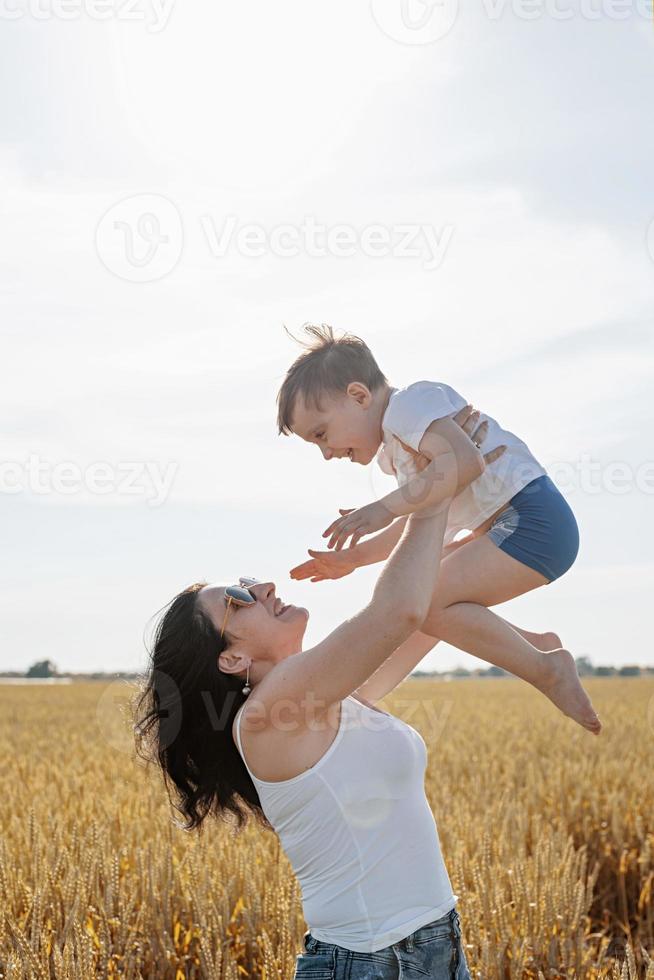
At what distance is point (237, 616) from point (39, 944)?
68.2 inches

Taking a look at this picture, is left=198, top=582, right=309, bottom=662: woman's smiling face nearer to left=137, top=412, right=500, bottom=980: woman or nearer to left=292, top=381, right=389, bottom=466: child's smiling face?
left=137, top=412, right=500, bottom=980: woman

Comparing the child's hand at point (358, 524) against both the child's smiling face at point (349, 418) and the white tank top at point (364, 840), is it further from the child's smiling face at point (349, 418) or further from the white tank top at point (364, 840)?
the child's smiling face at point (349, 418)

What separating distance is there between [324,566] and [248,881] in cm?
173

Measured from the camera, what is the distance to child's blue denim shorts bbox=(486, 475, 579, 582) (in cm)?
314

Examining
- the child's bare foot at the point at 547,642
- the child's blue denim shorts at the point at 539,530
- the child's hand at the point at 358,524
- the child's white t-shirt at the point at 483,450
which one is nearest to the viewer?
the child's hand at the point at 358,524

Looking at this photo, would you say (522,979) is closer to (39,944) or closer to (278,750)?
(39,944)

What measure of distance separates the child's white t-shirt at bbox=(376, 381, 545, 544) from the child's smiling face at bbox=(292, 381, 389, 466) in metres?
0.07

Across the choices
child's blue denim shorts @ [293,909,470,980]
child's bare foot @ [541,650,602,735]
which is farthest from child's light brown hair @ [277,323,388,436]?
child's blue denim shorts @ [293,909,470,980]

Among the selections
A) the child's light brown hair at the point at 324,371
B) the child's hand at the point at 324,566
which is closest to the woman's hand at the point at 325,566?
the child's hand at the point at 324,566

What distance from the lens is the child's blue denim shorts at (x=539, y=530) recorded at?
3.14m

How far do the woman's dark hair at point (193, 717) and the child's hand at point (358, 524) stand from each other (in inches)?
15.0

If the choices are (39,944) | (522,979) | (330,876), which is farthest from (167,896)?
(330,876)

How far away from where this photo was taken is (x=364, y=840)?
2.23 metres

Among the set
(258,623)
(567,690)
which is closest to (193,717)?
(258,623)
